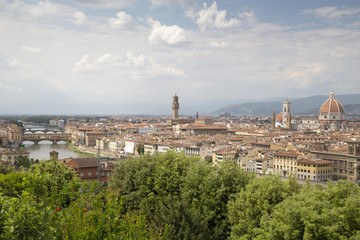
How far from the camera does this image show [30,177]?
16.0 ft

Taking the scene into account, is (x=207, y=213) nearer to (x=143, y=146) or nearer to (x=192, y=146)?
(x=192, y=146)

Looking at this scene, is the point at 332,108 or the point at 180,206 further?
the point at 332,108

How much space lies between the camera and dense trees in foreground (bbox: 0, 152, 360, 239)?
4.66 m

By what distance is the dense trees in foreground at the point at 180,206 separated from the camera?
466cm

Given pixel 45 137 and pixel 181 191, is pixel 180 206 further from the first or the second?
pixel 45 137

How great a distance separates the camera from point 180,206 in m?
8.84

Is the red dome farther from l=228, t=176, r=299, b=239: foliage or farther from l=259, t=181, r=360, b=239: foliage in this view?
l=259, t=181, r=360, b=239: foliage

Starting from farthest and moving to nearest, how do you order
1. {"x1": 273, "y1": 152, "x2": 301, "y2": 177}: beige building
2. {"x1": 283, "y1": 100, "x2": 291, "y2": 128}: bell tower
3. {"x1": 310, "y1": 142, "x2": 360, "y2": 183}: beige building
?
{"x1": 283, "y1": 100, "x2": 291, "y2": 128}: bell tower → {"x1": 310, "y1": 142, "x2": 360, "y2": 183}: beige building → {"x1": 273, "y1": 152, "x2": 301, "y2": 177}: beige building

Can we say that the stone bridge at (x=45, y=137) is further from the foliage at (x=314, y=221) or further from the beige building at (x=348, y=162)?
the foliage at (x=314, y=221)

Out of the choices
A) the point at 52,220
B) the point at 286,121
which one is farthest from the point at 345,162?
the point at 286,121

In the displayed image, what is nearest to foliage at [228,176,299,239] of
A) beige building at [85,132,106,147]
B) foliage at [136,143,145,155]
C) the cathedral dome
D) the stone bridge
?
foliage at [136,143,145,155]

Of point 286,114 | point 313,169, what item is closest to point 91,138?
point 286,114

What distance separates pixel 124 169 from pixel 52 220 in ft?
29.2

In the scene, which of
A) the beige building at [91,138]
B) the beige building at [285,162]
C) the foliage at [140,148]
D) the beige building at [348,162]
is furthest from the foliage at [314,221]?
the beige building at [91,138]
